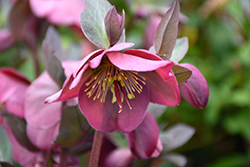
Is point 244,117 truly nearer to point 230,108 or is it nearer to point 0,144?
point 230,108

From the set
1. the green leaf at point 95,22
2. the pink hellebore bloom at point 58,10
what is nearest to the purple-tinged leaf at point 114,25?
the green leaf at point 95,22

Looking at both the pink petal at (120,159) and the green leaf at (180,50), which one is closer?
the green leaf at (180,50)

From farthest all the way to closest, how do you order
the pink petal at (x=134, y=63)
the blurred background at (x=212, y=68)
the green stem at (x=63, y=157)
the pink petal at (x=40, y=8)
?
1. the blurred background at (x=212, y=68)
2. the pink petal at (x=40, y=8)
3. the green stem at (x=63, y=157)
4. the pink petal at (x=134, y=63)

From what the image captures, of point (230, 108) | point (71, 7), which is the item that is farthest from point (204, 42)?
point (71, 7)

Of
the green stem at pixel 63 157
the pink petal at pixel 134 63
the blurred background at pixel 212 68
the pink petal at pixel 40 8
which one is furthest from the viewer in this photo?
the blurred background at pixel 212 68

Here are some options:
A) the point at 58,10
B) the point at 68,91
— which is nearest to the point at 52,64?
the point at 68,91

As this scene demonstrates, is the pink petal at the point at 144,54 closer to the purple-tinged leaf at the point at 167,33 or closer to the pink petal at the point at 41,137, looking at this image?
the purple-tinged leaf at the point at 167,33

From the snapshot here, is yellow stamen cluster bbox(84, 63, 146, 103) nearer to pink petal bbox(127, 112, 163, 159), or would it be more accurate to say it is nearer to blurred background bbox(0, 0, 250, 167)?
pink petal bbox(127, 112, 163, 159)
